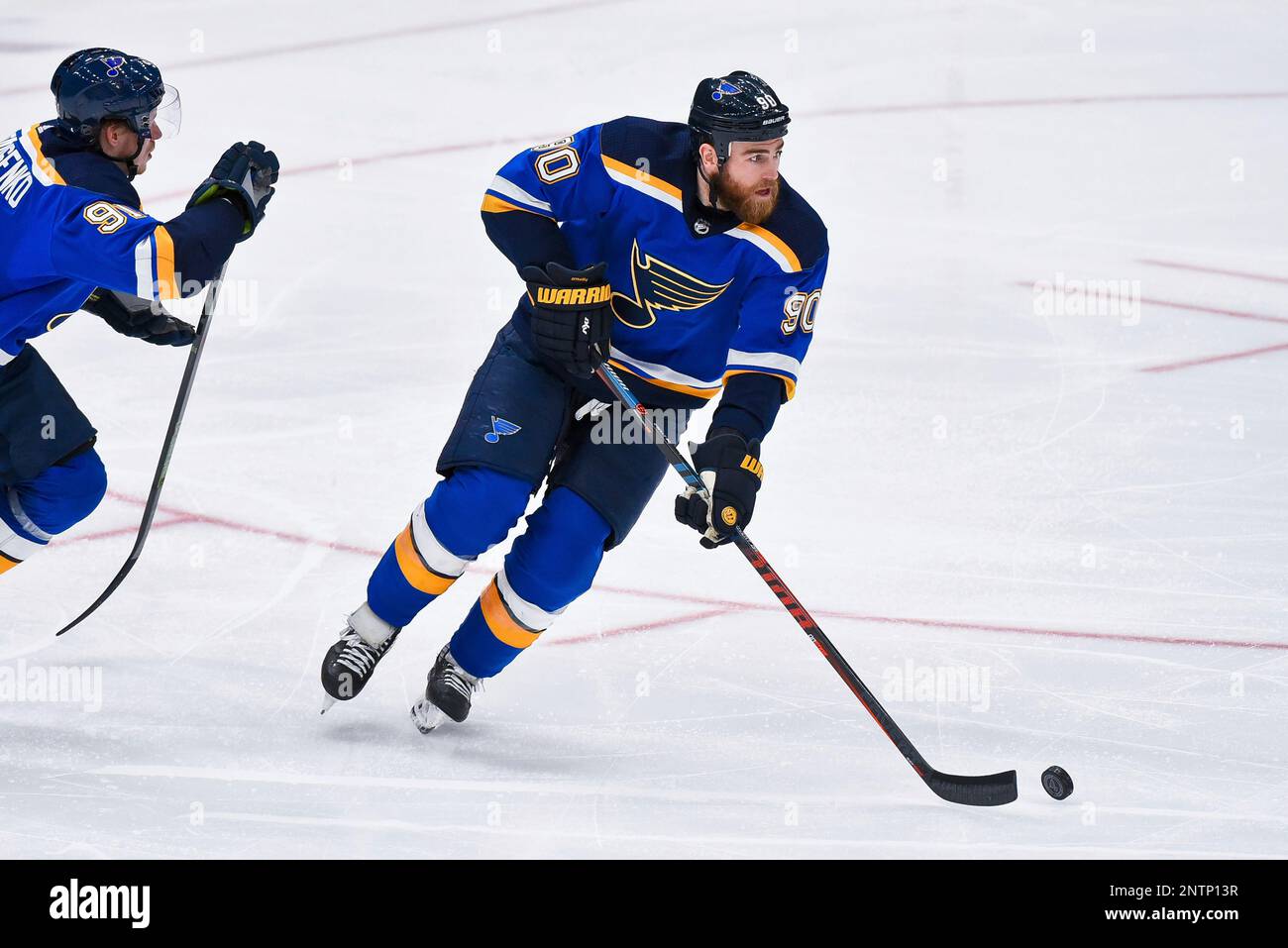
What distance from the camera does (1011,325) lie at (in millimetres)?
5520

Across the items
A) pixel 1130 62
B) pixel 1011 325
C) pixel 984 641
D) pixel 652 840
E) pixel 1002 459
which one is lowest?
pixel 652 840

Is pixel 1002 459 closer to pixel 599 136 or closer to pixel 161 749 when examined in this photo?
pixel 599 136

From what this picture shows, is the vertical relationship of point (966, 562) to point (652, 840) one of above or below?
above

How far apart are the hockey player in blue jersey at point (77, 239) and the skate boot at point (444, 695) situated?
846mm

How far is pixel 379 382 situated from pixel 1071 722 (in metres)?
2.48

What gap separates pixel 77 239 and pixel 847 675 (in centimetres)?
165

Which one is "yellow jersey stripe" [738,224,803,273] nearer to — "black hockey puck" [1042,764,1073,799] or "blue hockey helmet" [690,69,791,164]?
"blue hockey helmet" [690,69,791,164]

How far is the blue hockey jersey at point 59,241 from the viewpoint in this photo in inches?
120

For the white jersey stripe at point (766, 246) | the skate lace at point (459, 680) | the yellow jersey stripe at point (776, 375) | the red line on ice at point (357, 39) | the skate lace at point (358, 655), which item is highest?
the red line on ice at point (357, 39)

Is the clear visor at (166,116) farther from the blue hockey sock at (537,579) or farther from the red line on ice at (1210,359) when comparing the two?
the red line on ice at (1210,359)

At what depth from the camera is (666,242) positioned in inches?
129

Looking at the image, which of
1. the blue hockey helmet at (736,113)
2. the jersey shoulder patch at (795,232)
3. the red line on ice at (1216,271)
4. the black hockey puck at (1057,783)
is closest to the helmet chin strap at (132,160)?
the blue hockey helmet at (736,113)

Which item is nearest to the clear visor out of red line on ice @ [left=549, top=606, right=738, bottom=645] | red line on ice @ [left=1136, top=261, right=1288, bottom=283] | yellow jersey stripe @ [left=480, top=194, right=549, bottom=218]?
yellow jersey stripe @ [left=480, top=194, right=549, bottom=218]

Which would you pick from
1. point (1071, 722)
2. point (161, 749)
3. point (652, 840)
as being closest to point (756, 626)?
point (1071, 722)
